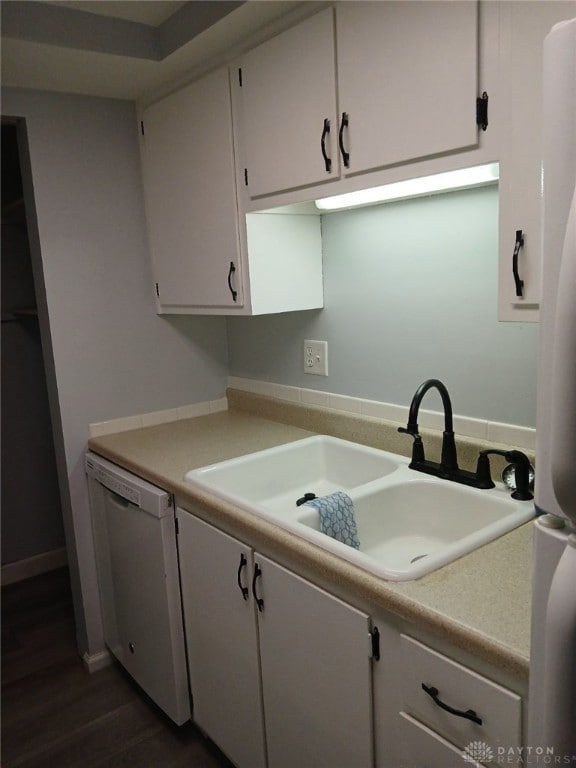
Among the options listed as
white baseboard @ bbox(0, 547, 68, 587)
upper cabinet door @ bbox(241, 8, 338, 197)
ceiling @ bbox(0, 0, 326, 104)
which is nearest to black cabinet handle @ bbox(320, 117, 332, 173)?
upper cabinet door @ bbox(241, 8, 338, 197)

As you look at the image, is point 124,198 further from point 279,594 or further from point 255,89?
point 279,594

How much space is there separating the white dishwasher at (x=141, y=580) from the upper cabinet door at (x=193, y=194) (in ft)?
2.38

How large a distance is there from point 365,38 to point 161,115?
1014mm

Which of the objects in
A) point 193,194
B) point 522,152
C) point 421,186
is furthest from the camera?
point 193,194

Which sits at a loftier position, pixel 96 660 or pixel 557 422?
pixel 557 422

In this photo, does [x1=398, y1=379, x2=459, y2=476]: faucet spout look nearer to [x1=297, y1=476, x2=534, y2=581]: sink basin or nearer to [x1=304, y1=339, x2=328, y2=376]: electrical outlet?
[x1=297, y1=476, x2=534, y2=581]: sink basin

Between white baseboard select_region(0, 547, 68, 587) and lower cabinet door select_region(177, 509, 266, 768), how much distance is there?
1676 millimetres

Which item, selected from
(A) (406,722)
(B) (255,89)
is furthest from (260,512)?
(B) (255,89)

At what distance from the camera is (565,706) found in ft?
2.27

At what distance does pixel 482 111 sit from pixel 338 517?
39.1 inches

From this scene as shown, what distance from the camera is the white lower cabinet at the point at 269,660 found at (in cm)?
129

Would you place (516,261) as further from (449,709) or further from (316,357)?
(316,357)

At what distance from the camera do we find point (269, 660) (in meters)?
1.53

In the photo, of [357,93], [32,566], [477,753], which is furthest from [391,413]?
[32,566]
